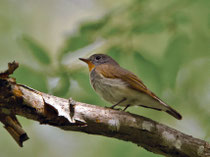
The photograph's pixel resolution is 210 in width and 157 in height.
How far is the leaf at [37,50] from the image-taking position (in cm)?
390

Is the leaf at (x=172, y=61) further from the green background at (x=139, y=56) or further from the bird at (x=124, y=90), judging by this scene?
the bird at (x=124, y=90)

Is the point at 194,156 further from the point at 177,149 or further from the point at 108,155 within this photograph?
the point at 108,155

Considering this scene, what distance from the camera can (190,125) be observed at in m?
5.20

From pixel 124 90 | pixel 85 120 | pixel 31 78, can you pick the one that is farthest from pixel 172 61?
pixel 31 78

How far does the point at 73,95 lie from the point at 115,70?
759 mm

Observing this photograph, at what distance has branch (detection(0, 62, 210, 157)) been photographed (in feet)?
8.82

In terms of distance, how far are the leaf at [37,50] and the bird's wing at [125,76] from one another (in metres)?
0.85

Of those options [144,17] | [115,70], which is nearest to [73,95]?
[115,70]

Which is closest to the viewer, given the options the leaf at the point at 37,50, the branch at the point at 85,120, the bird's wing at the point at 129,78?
the branch at the point at 85,120

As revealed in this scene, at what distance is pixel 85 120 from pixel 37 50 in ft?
4.18

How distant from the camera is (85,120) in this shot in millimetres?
3055

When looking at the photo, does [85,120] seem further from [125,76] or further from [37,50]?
[125,76]

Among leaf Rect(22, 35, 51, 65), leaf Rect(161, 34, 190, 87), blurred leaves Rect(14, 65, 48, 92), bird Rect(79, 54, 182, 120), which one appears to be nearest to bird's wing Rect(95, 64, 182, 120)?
bird Rect(79, 54, 182, 120)

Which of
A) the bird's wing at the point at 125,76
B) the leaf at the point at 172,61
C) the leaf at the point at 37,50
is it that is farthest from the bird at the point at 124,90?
the leaf at the point at 37,50
